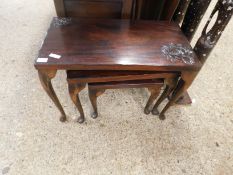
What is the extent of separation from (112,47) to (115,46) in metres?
0.02

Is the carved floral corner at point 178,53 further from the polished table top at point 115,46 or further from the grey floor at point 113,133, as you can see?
the grey floor at point 113,133

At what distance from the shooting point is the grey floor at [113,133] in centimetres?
103

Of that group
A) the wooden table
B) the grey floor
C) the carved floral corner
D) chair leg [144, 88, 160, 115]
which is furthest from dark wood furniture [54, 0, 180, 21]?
the grey floor

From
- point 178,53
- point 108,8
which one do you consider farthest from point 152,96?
point 108,8

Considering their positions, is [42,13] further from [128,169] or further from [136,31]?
[128,169]

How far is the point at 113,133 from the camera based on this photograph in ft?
3.80

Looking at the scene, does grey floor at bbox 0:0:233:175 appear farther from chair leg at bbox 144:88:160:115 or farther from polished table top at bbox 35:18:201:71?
polished table top at bbox 35:18:201:71

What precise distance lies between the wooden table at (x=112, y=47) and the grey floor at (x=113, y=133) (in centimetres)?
34

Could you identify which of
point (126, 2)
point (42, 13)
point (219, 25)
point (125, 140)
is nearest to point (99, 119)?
point (125, 140)

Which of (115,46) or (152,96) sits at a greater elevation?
(115,46)

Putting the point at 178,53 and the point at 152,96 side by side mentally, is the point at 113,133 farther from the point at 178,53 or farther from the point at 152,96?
the point at 178,53

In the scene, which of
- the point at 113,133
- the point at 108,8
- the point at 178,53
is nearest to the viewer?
the point at 178,53

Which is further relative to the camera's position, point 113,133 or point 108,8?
point 113,133

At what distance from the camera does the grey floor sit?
3.39 feet
